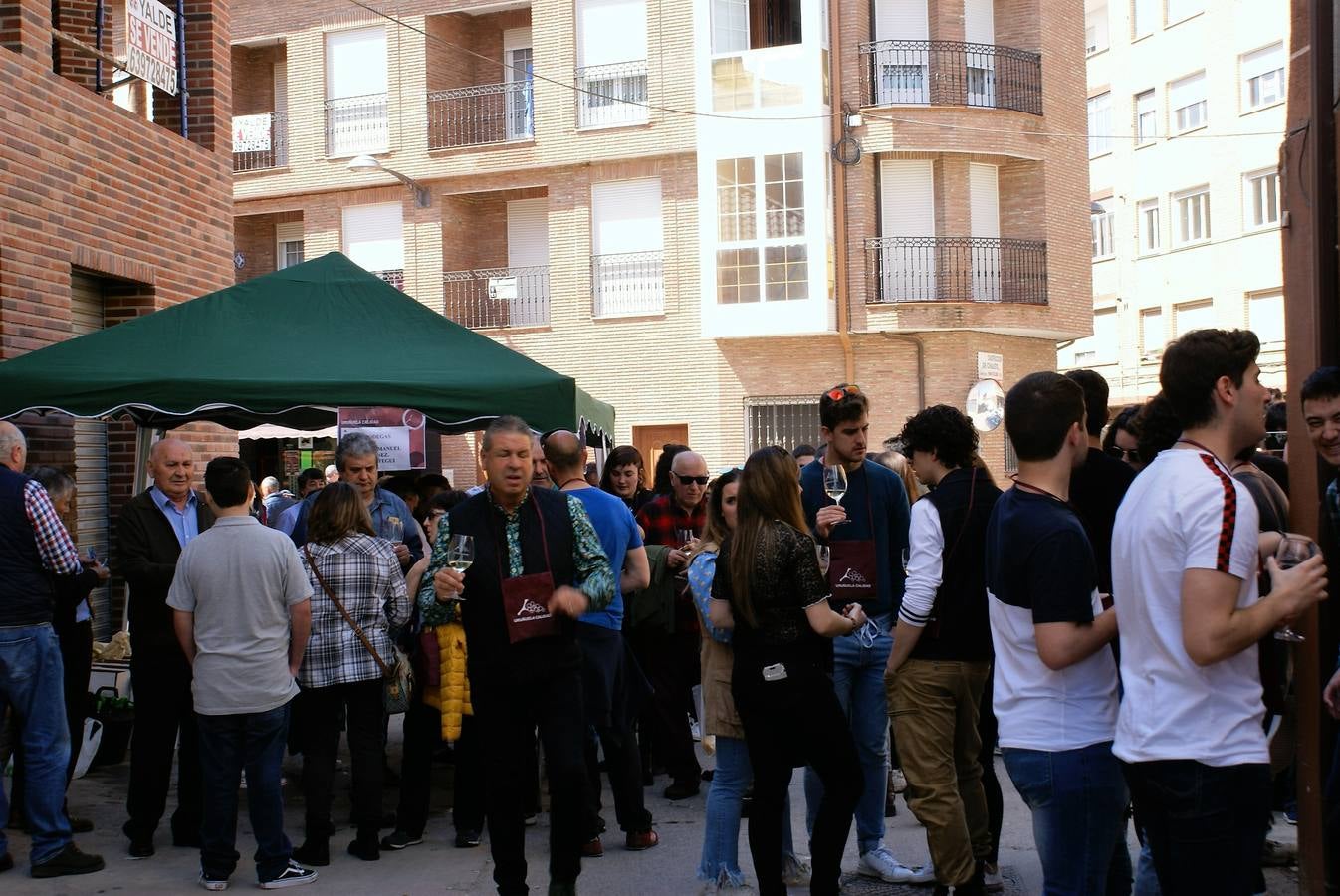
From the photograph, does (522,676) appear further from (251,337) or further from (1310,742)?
(251,337)

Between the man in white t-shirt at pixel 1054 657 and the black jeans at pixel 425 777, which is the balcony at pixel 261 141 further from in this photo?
the man in white t-shirt at pixel 1054 657

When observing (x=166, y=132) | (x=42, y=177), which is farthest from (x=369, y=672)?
(x=166, y=132)

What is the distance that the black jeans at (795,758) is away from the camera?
5.14 meters

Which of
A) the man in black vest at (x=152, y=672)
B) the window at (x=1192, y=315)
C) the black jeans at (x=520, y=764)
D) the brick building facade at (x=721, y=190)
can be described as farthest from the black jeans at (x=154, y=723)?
the window at (x=1192, y=315)

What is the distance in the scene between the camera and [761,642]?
5.19m

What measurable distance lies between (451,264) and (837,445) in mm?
22581

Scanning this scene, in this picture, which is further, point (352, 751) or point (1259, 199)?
point (1259, 199)

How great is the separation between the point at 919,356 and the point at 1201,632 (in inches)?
899

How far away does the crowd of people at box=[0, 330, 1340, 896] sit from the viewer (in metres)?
3.29

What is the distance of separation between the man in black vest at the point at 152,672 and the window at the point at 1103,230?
114 feet

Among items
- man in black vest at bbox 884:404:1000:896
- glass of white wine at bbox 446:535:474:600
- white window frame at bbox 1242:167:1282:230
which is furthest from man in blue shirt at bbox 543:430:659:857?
white window frame at bbox 1242:167:1282:230

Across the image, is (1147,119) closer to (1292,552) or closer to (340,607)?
(340,607)

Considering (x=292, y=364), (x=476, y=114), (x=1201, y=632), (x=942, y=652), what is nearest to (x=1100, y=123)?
(x=476, y=114)

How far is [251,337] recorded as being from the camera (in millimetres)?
8359
